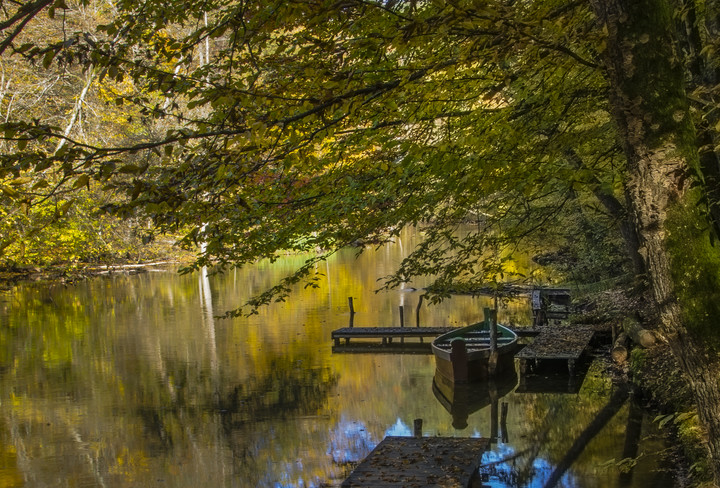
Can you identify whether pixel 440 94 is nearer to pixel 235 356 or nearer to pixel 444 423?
pixel 444 423

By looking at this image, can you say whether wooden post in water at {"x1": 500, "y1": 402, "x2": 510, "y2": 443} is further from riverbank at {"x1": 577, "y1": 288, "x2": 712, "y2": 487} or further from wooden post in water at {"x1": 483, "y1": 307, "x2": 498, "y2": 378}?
riverbank at {"x1": 577, "y1": 288, "x2": 712, "y2": 487}

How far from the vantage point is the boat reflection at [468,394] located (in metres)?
16.6

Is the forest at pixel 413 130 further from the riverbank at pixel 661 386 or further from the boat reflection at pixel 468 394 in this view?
the boat reflection at pixel 468 394

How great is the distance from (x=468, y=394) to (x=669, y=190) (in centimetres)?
1507

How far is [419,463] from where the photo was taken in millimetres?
10422

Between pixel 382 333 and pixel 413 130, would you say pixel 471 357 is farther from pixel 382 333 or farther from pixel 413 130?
pixel 413 130

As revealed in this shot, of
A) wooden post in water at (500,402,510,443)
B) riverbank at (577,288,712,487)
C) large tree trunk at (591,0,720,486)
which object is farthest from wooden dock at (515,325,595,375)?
large tree trunk at (591,0,720,486)

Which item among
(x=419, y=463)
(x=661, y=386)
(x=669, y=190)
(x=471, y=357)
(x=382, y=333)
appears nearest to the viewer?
(x=669, y=190)

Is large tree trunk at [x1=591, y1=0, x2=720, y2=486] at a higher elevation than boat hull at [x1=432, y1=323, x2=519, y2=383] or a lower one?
higher

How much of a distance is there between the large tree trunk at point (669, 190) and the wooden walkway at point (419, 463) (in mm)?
6125

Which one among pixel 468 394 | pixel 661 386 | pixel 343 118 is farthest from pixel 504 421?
pixel 343 118

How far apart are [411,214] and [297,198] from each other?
148 centimetres

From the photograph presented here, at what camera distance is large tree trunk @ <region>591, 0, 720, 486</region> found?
3826 mm

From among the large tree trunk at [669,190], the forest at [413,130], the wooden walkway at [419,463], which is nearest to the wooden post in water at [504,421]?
the wooden walkway at [419,463]
